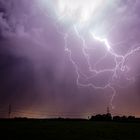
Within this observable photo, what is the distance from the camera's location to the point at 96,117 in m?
65.1

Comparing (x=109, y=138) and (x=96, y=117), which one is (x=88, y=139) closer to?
(x=109, y=138)

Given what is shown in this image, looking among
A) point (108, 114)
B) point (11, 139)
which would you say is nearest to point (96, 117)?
point (108, 114)

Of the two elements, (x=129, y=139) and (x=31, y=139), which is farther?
(x=129, y=139)

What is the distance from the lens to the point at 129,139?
18422 mm

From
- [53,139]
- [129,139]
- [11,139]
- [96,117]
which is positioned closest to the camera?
[11,139]

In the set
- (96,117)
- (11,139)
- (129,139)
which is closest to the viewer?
(11,139)

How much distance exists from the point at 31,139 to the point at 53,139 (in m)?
1.49

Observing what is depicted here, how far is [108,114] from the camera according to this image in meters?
65.8

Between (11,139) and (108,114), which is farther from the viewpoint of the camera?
(108,114)

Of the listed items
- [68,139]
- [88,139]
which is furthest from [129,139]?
[68,139]

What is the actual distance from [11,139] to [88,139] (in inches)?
209

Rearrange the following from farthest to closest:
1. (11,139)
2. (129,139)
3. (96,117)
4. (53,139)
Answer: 1. (96,117)
2. (129,139)
3. (53,139)
4. (11,139)

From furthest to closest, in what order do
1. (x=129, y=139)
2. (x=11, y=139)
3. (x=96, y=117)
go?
1. (x=96, y=117)
2. (x=129, y=139)
3. (x=11, y=139)

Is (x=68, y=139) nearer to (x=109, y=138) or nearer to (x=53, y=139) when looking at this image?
(x=53, y=139)
